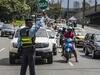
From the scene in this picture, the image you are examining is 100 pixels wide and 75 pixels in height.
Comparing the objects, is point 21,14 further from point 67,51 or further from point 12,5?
point 67,51

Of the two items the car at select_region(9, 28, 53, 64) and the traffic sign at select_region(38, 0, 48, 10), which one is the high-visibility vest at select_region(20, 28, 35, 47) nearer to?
the car at select_region(9, 28, 53, 64)

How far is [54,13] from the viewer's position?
5236 inches

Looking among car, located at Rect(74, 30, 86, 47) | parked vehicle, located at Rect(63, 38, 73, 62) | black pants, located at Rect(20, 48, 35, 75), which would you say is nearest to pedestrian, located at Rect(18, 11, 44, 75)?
black pants, located at Rect(20, 48, 35, 75)

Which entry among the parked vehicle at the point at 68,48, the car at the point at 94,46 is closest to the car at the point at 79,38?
the car at the point at 94,46

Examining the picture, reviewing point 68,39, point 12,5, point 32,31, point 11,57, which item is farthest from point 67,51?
point 12,5

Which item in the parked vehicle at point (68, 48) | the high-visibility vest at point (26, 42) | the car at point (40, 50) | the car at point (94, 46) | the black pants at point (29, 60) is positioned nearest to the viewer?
the black pants at point (29, 60)

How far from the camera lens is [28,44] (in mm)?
12570

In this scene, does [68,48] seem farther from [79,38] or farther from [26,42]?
[79,38]

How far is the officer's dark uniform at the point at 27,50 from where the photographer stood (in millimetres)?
12438

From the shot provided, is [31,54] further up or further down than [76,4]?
further down

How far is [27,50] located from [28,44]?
0.63 feet

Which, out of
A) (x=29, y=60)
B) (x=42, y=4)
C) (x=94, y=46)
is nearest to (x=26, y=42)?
(x=29, y=60)

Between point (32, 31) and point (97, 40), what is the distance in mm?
12755

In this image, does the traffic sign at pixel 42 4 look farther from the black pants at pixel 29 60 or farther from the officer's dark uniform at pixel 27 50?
the black pants at pixel 29 60
